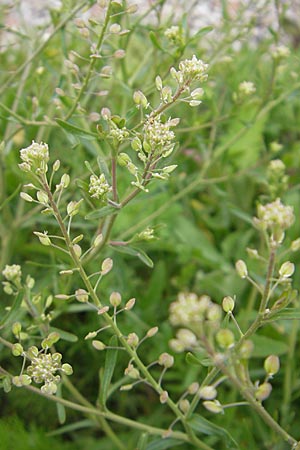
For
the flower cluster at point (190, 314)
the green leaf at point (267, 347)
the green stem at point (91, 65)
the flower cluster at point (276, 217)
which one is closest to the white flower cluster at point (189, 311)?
the flower cluster at point (190, 314)

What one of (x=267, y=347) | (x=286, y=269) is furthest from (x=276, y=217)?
(x=267, y=347)

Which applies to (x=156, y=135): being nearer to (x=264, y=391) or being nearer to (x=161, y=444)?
(x=264, y=391)

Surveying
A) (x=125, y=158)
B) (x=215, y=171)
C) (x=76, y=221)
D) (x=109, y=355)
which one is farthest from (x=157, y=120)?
(x=215, y=171)

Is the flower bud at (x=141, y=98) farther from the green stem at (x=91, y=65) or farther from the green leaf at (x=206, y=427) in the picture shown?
the green leaf at (x=206, y=427)

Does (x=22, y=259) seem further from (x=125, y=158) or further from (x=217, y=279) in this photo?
(x=125, y=158)

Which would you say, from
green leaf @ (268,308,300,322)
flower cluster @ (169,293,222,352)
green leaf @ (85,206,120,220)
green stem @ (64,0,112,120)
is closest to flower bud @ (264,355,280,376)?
green leaf @ (268,308,300,322)

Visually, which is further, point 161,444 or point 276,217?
point 161,444

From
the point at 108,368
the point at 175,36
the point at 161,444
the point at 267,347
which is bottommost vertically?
the point at 267,347

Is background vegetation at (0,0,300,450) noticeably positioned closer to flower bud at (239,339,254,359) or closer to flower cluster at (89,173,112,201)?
flower cluster at (89,173,112,201)
